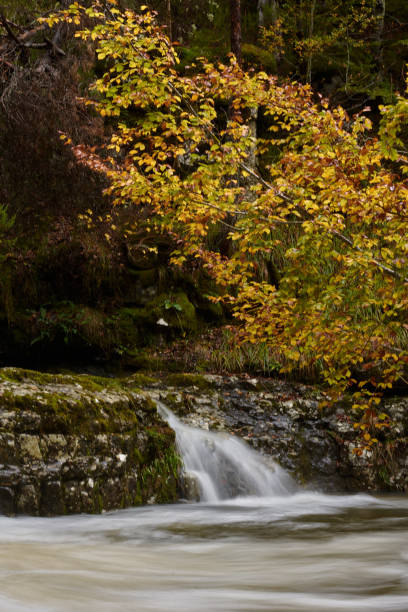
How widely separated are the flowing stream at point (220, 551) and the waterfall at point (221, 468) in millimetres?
15

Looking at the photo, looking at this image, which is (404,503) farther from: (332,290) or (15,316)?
(15,316)

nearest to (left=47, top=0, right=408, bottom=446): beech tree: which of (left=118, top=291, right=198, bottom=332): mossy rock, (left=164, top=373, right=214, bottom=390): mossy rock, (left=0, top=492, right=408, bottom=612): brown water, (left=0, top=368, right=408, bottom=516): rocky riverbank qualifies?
(left=0, top=492, right=408, bottom=612): brown water

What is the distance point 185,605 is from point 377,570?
1.30m

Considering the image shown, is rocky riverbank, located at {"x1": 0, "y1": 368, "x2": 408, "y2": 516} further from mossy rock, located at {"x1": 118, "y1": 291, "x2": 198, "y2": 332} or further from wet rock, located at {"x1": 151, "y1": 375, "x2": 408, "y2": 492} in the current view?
mossy rock, located at {"x1": 118, "y1": 291, "x2": 198, "y2": 332}

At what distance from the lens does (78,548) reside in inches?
150

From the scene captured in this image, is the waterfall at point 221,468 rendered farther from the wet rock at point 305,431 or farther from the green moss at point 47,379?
the green moss at point 47,379

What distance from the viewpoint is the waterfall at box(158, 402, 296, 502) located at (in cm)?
608

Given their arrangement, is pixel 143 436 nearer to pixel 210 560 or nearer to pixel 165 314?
pixel 210 560

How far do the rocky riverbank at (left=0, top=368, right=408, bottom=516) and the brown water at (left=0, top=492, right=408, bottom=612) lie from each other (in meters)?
0.26

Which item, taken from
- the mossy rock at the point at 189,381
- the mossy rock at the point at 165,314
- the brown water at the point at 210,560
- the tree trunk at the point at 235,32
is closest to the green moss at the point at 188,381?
the mossy rock at the point at 189,381

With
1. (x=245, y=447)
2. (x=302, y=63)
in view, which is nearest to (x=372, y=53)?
(x=302, y=63)

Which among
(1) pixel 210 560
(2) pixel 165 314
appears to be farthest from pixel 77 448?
(2) pixel 165 314

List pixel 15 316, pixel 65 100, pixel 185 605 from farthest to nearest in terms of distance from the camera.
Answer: pixel 65 100
pixel 15 316
pixel 185 605

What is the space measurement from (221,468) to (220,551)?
93.0 inches
